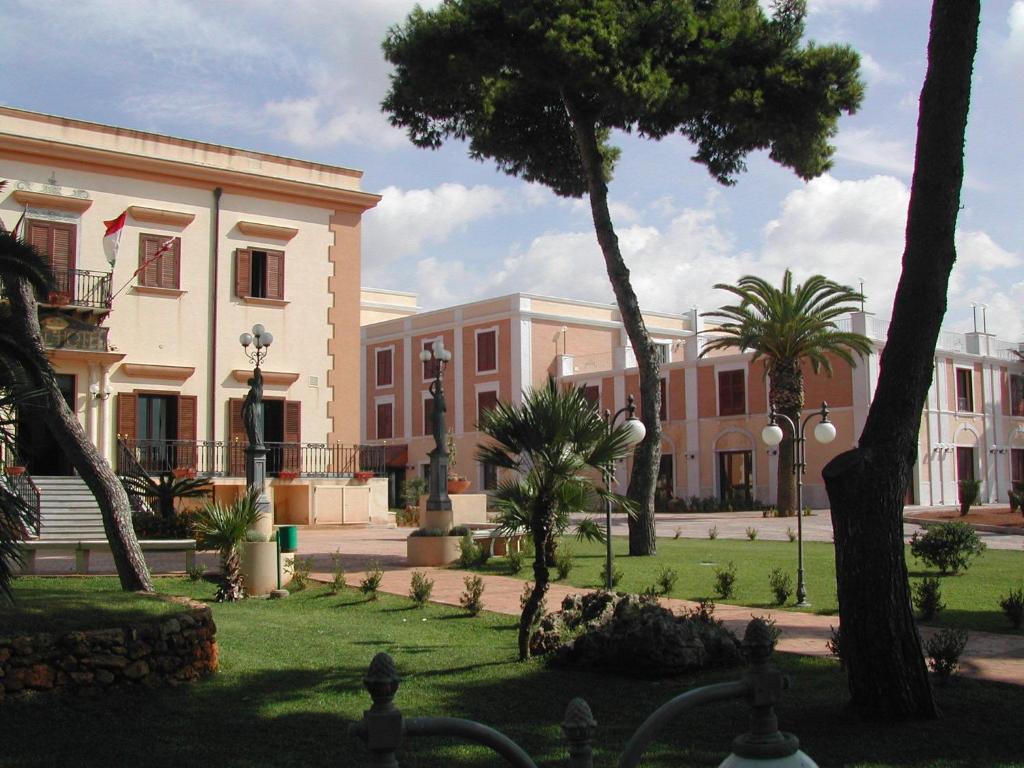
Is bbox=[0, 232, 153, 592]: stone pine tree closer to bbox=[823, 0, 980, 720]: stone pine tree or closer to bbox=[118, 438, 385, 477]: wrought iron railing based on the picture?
bbox=[823, 0, 980, 720]: stone pine tree

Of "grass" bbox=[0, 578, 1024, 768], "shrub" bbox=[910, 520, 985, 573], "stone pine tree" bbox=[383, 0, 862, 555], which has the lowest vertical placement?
"grass" bbox=[0, 578, 1024, 768]

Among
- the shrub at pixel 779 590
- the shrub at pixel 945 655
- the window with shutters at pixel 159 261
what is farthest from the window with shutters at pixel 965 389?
the shrub at pixel 945 655

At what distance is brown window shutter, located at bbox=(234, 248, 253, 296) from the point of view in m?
27.6

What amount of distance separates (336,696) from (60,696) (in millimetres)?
1945

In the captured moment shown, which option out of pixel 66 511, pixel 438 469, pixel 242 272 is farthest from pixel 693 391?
pixel 66 511

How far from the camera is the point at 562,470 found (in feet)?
28.6

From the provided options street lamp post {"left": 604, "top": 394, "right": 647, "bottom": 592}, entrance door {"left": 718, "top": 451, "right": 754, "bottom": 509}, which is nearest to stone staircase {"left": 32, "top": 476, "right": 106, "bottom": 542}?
street lamp post {"left": 604, "top": 394, "right": 647, "bottom": 592}

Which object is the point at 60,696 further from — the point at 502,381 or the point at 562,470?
the point at 502,381

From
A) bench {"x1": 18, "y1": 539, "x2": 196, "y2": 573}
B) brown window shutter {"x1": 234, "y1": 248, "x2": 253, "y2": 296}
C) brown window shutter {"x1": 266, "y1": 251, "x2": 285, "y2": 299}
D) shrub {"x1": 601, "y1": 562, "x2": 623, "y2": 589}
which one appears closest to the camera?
shrub {"x1": 601, "y1": 562, "x2": 623, "y2": 589}

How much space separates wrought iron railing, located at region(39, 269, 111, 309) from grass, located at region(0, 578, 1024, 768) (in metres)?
17.0

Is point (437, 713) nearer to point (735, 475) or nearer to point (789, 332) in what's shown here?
point (789, 332)

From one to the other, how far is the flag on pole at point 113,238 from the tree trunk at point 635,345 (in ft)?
36.8

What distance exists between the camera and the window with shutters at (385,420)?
57.9 m

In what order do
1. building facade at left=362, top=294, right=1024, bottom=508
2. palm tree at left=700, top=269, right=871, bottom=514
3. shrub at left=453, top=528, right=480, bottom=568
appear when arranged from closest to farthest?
shrub at left=453, top=528, right=480, bottom=568
palm tree at left=700, top=269, right=871, bottom=514
building facade at left=362, top=294, right=1024, bottom=508
